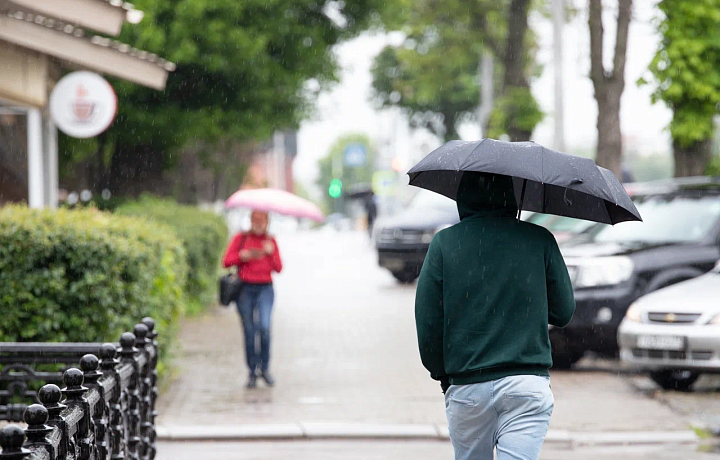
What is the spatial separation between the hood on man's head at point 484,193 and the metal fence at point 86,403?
1591 mm

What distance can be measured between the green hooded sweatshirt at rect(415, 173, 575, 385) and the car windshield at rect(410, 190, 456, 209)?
1682cm

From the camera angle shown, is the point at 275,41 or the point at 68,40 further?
the point at 275,41

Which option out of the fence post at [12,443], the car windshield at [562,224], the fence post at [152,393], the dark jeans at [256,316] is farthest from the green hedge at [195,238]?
the fence post at [12,443]

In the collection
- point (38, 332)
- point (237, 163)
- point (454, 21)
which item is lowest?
point (38, 332)

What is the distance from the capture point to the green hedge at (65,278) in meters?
7.84

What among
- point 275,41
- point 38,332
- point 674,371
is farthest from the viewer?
point 275,41

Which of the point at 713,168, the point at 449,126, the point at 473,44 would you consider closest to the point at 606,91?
the point at 713,168

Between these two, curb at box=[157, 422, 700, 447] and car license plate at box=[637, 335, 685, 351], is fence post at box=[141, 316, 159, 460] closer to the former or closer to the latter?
curb at box=[157, 422, 700, 447]

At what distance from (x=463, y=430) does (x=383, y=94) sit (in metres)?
49.9

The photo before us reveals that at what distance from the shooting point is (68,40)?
12.8 meters

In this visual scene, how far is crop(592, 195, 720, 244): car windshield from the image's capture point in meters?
11.3

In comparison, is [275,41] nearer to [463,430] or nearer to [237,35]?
[237,35]

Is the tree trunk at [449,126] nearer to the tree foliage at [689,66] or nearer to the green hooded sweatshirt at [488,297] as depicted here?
the tree foliage at [689,66]

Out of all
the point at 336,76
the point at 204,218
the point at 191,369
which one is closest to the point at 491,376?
the point at 191,369
